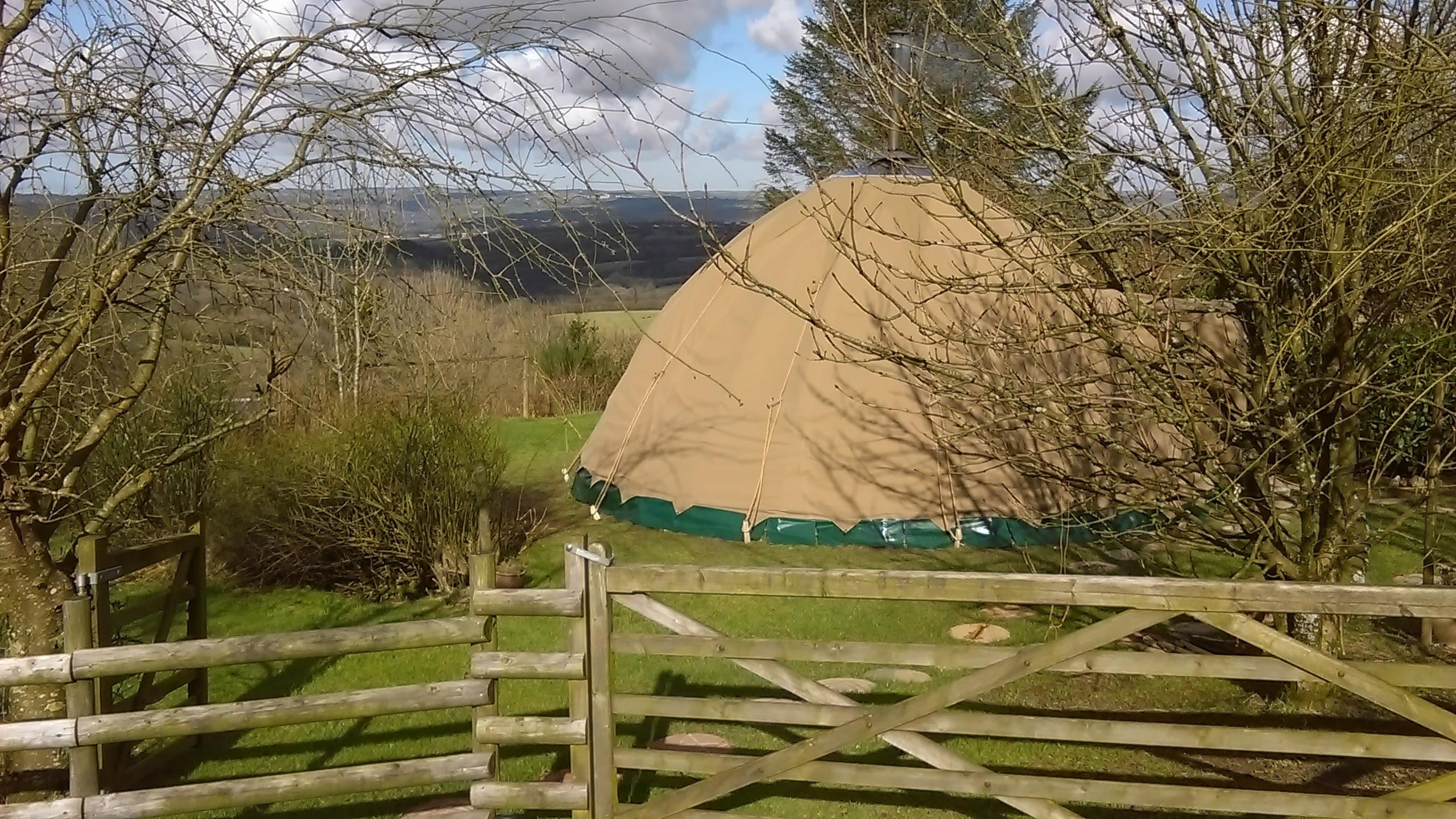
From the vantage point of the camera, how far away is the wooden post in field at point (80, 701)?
422 cm

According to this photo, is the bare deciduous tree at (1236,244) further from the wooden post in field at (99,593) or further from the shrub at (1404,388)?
the wooden post in field at (99,593)

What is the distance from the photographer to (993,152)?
567 centimetres

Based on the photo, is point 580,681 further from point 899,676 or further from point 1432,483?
point 1432,483

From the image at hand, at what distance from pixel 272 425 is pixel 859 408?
583 centimetres

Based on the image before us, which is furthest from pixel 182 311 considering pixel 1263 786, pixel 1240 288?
pixel 1263 786

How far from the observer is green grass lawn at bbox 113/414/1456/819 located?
5211 mm

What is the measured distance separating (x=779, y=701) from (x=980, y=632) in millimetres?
3904

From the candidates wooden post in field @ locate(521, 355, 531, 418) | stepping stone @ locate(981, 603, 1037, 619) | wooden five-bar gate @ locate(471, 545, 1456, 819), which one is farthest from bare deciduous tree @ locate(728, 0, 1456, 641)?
wooden post in field @ locate(521, 355, 531, 418)

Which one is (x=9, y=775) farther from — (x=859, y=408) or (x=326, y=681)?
(x=859, y=408)

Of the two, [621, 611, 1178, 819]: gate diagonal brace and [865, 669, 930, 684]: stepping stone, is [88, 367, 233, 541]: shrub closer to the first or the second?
[865, 669, 930, 684]: stepping stone

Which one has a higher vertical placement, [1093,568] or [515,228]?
[515,228]

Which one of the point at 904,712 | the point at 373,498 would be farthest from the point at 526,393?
the point at 904,712

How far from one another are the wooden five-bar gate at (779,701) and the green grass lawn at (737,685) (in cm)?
82

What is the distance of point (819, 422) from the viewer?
10070 mm
